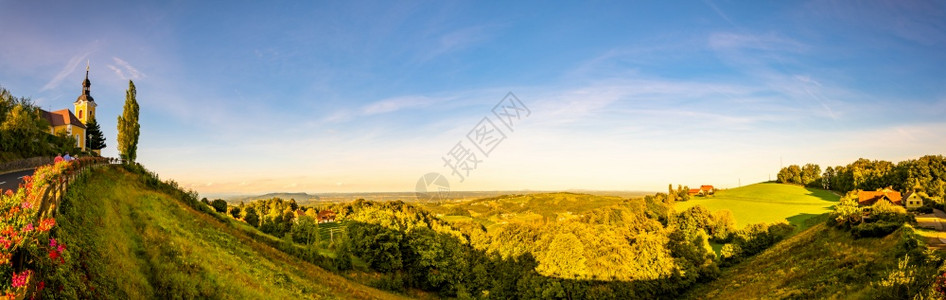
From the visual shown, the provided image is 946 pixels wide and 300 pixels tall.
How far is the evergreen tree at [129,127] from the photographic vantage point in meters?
37.7

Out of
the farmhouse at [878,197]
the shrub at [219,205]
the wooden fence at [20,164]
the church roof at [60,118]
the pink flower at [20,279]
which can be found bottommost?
the farmhouse at [878,197]

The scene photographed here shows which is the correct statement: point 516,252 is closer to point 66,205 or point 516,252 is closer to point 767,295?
point 767,295

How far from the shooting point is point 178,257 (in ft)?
49.2

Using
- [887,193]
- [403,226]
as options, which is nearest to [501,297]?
[403,226]

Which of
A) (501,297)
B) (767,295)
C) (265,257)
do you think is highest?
(265,257)

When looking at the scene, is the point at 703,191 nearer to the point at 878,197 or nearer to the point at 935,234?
the point at 878,197

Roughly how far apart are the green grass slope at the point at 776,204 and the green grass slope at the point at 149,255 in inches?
3116

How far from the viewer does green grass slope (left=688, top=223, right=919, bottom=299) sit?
2286 cm

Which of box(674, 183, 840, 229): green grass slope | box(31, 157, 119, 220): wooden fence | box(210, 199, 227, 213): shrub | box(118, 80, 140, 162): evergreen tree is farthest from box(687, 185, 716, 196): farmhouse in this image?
box(31, 157, 119, 220): wooden fence

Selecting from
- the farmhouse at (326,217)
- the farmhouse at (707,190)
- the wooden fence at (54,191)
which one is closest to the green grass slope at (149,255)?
the wooden fence at (54,191)

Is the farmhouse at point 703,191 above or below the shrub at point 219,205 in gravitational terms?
below

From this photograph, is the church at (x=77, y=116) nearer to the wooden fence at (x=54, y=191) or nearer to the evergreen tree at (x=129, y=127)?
the evergreen tree at (x=129, y=127)

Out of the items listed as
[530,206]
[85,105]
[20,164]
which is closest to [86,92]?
[85,105]

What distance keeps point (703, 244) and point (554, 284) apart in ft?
75.3
